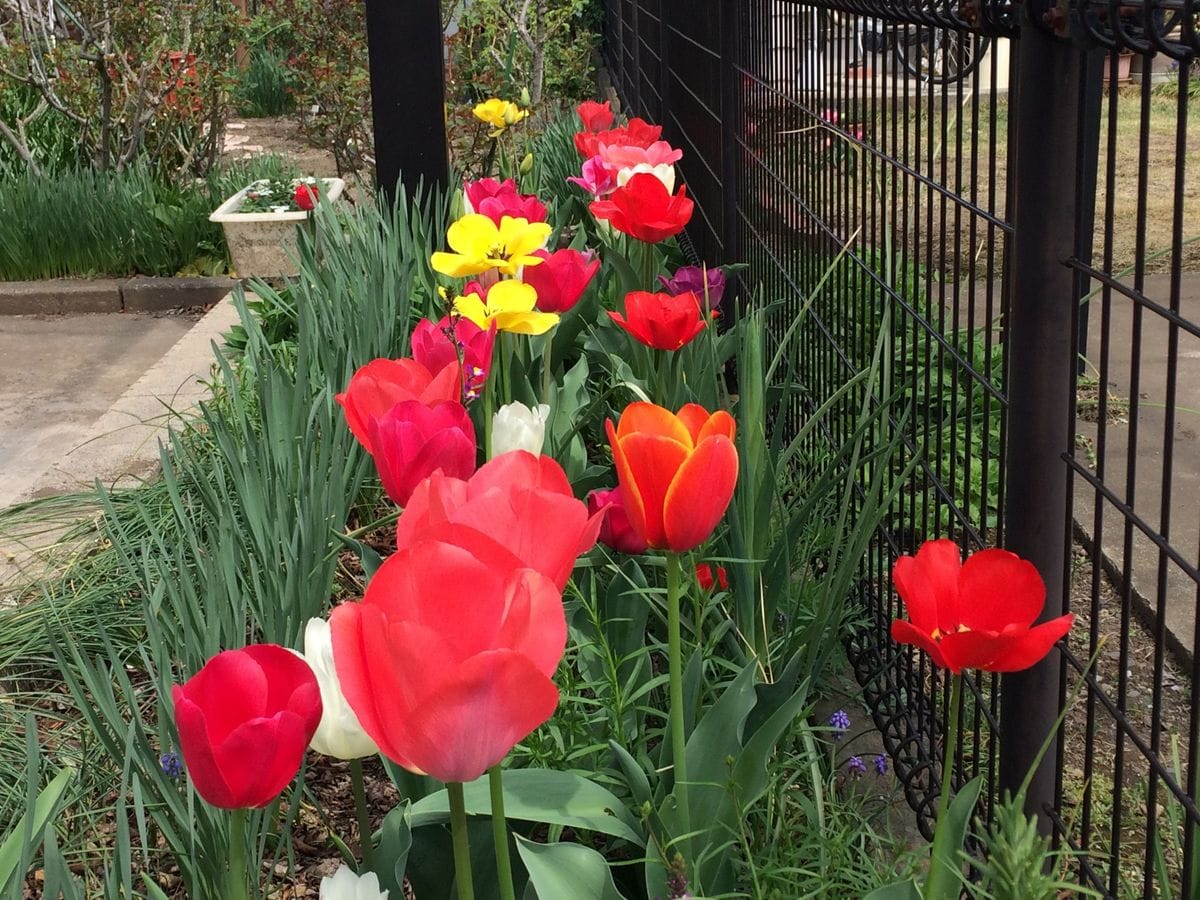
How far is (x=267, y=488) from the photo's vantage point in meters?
1.87

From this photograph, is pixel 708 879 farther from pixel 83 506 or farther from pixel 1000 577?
pixel 83 506

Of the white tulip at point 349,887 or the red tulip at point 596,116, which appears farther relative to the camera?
the red tulip at point 596,116

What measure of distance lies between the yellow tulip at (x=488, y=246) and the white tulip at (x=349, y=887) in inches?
46.5

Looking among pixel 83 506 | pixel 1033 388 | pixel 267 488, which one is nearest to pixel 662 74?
pixel 83 506

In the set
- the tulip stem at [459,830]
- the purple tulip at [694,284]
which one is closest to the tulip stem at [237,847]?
the tulip stem at [459,830]

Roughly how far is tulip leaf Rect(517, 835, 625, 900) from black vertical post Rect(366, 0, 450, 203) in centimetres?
352

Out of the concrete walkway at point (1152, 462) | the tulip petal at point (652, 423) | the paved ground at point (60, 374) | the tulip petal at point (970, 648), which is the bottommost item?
the paved ground at point (60, 374)

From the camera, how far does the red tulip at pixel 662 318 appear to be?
6.46 feet

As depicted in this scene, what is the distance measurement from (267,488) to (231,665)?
3.50 feet

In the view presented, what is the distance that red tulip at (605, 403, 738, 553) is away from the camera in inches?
40.0

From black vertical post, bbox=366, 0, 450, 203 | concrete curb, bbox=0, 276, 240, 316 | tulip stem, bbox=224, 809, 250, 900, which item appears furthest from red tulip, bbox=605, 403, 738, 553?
concrete curb, bbox=0, 276, 240, 316

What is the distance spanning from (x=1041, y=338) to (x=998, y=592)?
437 millimetres

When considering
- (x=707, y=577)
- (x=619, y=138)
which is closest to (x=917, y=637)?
(x=707, y=577)

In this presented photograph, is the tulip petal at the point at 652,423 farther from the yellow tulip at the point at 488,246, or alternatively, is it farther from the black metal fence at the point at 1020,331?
the yellow tulip at the point at 488,246
